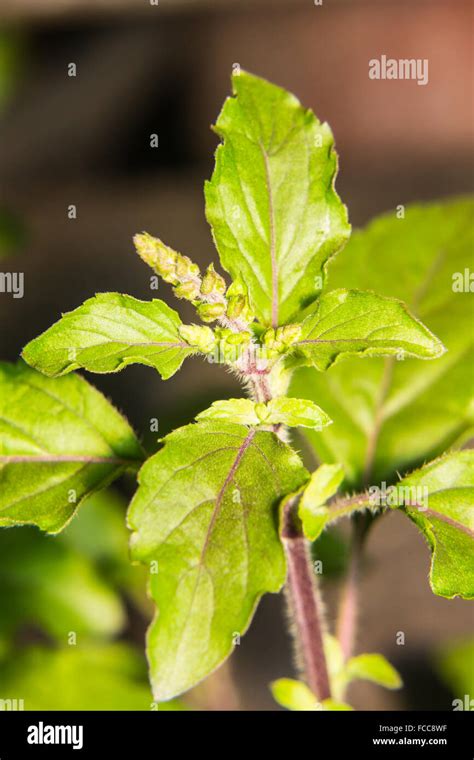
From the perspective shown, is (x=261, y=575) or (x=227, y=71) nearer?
(x=261, y=575)

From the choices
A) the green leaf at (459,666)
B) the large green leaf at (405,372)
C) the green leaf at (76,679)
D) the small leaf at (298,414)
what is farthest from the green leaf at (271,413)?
the green leaf at (459,666)

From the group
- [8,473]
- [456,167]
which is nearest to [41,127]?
[456,167]

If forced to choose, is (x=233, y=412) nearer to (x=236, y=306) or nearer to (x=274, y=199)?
(x=236, y=306)

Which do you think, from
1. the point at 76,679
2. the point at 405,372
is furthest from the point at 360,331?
the point at 76,679

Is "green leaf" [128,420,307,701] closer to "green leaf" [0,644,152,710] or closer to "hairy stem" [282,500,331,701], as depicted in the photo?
"hairy stem" [282,500,331,701]

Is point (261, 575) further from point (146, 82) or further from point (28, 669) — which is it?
point (146, 82)

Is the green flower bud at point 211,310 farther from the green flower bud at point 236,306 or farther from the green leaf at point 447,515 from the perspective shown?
the green leaf at point 447,515
